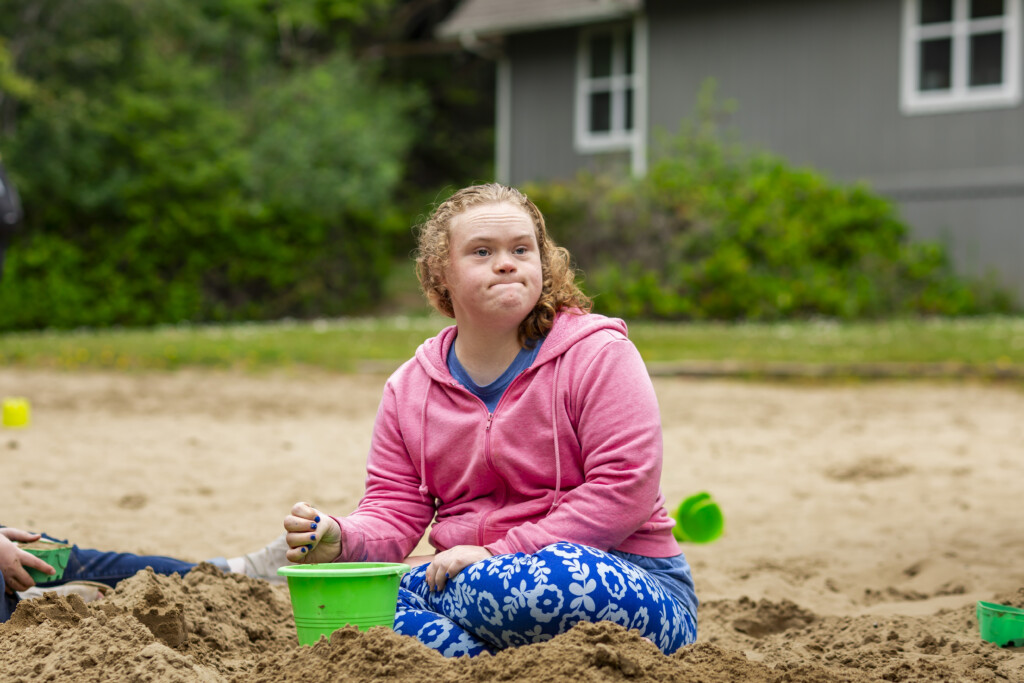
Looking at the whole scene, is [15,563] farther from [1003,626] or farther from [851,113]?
[851,113]

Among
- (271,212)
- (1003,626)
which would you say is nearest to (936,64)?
(271,212)

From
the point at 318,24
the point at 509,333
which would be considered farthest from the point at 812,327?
the point at 318,24

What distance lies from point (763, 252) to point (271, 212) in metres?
7.23

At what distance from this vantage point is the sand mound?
7.07ft

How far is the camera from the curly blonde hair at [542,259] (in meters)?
2.69

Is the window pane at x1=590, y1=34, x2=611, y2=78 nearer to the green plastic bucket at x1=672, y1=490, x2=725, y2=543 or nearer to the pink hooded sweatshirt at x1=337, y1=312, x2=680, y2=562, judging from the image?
the green plastic bucket at x1=672, y1=490, x2=725, y2=543

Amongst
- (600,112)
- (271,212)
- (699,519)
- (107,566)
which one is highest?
(600,112)

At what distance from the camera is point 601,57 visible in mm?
18875

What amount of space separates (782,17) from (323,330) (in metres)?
8.06

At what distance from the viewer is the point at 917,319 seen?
1434cm

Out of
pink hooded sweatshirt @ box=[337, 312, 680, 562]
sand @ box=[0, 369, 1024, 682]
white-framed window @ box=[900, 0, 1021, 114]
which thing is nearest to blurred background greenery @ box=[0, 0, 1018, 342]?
white-framed window @ box=[900, 0, 1021, 114]

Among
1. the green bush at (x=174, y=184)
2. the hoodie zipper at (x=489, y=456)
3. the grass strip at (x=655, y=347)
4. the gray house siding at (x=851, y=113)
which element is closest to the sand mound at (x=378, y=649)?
the hoodie zipper at (x=489, y=456)

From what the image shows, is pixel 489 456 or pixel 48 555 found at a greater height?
pixel 489 456

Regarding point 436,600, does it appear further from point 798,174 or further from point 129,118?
point 129,118
